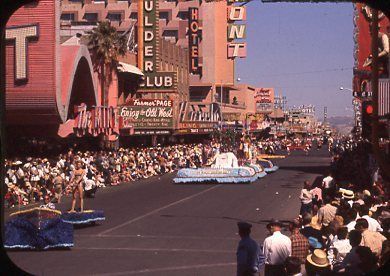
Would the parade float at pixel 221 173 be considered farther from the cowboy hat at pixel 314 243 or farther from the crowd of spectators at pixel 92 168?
the cowboy hat at pixel 314 243

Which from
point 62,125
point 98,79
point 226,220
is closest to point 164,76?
point 98,79

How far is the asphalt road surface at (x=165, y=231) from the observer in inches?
607

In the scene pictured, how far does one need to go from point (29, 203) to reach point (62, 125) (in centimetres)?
1590

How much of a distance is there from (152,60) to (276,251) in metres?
63.3

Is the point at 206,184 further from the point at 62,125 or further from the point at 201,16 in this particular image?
the point at 201,16

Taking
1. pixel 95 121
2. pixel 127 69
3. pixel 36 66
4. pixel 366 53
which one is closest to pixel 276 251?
pixel 36 66

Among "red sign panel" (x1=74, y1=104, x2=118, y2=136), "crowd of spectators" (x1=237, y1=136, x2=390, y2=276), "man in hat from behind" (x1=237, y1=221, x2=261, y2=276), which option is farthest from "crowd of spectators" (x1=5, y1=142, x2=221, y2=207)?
"man in hat from behind" (x1=237, y1=221, x2=261, y2=276)

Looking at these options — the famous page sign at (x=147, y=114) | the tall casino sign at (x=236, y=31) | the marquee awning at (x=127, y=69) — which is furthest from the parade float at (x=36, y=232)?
the tall casino sign at (x=236, y=31)

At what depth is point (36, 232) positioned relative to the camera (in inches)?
690

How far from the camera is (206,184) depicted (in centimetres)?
4200

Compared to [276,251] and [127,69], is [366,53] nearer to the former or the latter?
[127,69]

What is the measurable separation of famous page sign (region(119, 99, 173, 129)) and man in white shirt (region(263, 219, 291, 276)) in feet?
155

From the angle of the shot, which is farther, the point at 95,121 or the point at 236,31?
the point at 236,31

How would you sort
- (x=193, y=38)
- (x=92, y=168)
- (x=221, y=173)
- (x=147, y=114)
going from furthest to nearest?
(x=193, y=38) < (x=147, y=114) < (x=221, y=173) < (x=92, y=168)
